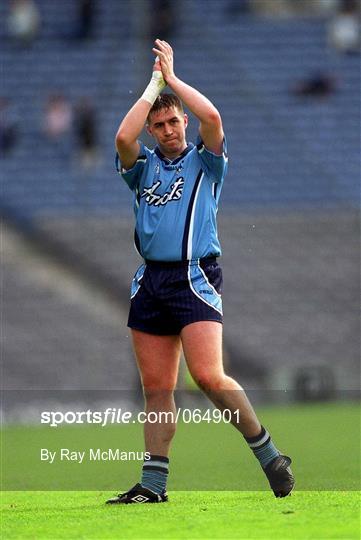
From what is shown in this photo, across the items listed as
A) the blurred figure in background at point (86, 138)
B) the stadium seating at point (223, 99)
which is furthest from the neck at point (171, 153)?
the blurred figure in background at point (86, 138)

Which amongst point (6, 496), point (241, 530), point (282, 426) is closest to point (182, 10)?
point (282, 426)

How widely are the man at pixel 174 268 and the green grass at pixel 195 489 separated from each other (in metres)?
0.34

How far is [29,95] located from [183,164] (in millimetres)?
18706

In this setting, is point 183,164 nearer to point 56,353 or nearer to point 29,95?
point 56,353

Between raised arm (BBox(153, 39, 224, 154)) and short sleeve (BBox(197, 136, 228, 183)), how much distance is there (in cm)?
3

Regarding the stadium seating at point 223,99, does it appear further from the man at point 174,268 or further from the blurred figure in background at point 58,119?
the man at point 174,268

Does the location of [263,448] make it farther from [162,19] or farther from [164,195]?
[162,19]

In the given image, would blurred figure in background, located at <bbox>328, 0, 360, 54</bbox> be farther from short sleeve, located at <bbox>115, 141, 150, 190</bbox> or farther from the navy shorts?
the navy shorts

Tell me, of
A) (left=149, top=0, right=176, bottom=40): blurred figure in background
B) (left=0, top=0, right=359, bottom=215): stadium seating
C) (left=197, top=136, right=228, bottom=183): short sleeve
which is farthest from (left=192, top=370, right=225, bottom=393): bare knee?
(left=149, top=0, right=176, bottom=40): blurred figure in background

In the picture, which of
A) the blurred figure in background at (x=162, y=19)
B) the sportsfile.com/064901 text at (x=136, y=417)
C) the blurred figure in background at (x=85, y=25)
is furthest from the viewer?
the blurred figure in background at (x=85, y=25)

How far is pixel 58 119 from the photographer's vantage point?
81.8ft

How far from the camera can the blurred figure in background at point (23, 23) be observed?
26469 millimetres

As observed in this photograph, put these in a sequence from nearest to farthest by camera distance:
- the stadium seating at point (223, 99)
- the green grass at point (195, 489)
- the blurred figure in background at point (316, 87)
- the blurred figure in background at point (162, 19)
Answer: the green grass at point (195, 489), the stadium seating at point (223, 99), the blurred figure in background at point (316, 87), the blurred figure in background at point (162, 19)

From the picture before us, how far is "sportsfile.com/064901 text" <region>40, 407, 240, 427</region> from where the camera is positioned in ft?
24.1
